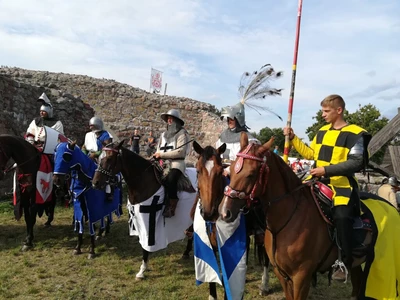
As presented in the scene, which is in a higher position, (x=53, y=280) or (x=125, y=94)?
(x=125, y=94)

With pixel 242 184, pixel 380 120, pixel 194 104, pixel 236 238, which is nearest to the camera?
pixel 242 184

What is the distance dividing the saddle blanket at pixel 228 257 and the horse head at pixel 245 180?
2.73 feet

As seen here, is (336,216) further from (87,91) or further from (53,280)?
(87,91)

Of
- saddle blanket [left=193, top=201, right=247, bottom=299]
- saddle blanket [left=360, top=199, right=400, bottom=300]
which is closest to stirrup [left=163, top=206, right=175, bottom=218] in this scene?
saddle blanket [left=193, top=201, right=247, bottom=299]

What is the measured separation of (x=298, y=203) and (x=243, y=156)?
2.77 ft

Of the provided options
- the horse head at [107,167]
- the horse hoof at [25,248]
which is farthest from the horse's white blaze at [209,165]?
the horse hoof at [25,248]

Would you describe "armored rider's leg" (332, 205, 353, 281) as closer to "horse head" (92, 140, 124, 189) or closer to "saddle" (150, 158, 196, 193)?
"saddle" (150, 158, 196, 193)

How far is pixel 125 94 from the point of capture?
18.4 meters

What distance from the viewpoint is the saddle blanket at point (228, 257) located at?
12.0 ft

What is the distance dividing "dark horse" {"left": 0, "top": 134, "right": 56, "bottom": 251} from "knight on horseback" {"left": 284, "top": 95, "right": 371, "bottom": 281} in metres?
5.16

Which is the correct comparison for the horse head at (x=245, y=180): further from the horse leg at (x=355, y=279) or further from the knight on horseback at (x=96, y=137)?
the knight on horseback at (x=96, y=137)

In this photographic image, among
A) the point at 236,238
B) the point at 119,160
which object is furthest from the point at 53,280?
the point at 236,238

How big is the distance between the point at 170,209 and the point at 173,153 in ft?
2.90

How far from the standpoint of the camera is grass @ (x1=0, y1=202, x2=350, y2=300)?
4547 millimetres
